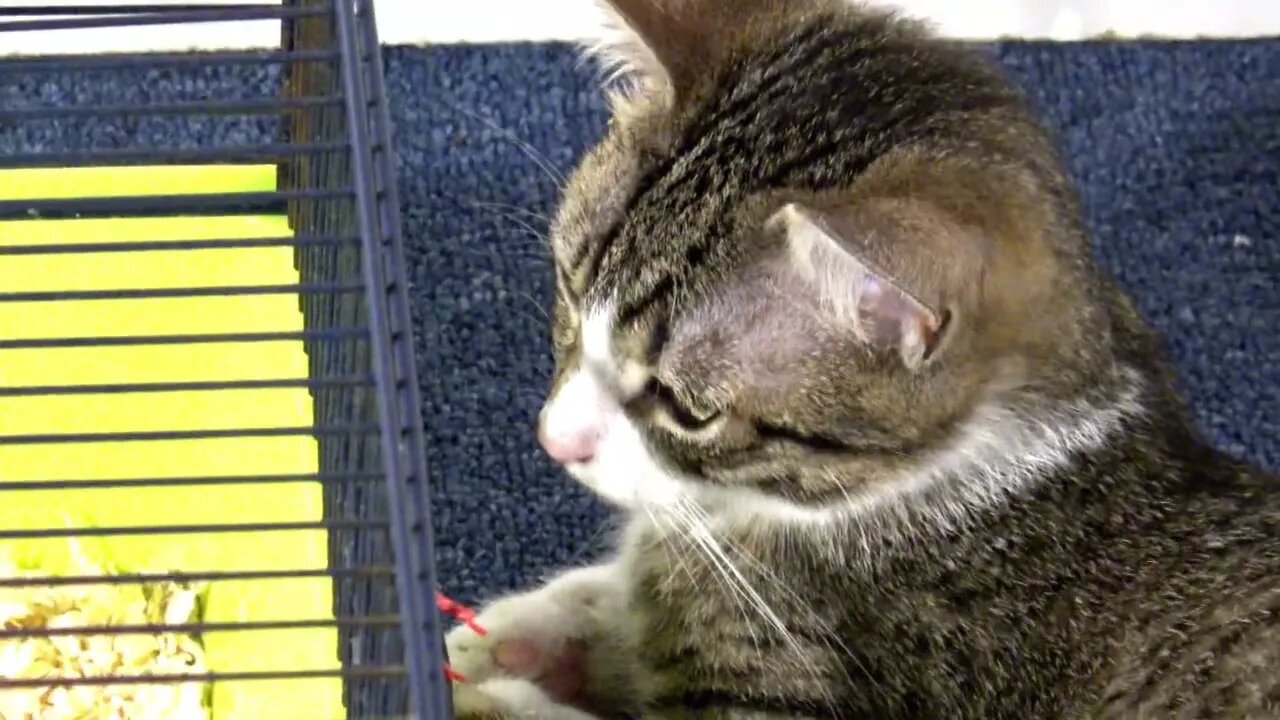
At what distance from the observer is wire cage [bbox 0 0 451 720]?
875mm

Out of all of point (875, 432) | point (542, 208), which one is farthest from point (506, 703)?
point (542, 208)

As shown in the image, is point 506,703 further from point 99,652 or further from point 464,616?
point 99,652

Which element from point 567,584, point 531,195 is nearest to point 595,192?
point 567,584

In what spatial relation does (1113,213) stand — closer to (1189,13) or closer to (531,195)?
(1189,13)

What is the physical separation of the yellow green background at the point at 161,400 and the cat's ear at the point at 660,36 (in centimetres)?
39

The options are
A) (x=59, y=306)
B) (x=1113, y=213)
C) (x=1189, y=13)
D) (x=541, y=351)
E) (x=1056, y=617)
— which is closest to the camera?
(x=1056, y=617)

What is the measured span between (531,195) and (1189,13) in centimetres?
86

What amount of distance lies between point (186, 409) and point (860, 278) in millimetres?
658

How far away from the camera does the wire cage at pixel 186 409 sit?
88 centimetres

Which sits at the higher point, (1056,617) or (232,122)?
(232,122)

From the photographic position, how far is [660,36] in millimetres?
910

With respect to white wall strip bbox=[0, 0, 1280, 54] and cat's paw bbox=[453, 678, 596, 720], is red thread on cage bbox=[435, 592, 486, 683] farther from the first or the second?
white wall strip bbox=[0, 0, 1280, 54]

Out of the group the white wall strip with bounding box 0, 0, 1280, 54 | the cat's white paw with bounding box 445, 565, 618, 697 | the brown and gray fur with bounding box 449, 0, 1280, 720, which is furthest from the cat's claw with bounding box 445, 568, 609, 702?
the white wall strip with bounding box 0, 0, 1280, 54

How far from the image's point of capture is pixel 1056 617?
93 centimetres
